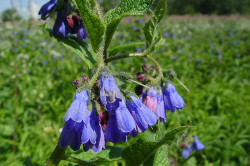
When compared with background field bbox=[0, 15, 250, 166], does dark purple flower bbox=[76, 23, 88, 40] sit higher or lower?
higher

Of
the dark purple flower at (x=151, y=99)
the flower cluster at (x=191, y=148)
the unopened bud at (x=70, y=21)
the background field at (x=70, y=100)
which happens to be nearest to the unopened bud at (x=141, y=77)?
the dark purple flower at (x=151, y=99)

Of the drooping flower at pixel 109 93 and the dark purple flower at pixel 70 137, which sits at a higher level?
the drooping flower at pixel 109 93

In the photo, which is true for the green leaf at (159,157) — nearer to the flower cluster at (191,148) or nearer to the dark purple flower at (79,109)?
the dark purple flower at (79,109)

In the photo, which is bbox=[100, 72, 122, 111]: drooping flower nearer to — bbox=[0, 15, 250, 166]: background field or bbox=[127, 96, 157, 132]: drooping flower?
bbox=[127, 96, 157, 132]: drooping flower

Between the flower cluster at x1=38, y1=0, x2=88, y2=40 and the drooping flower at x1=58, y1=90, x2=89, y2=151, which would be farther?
the flower cluster at x1=38, y1=0, x2=88, y2=40

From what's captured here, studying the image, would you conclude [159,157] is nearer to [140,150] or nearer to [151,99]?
[140,150]

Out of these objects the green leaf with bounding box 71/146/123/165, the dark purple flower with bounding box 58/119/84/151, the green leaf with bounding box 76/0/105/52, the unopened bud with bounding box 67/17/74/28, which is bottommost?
the green leaf with bounding box 71/146/123/165

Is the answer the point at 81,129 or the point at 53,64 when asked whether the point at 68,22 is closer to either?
the point at 81,129

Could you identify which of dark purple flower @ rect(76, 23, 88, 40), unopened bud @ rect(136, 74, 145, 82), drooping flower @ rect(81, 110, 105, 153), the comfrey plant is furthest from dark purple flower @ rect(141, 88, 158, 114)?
dark purple flower @ rect(76, 23, 88, 40)
